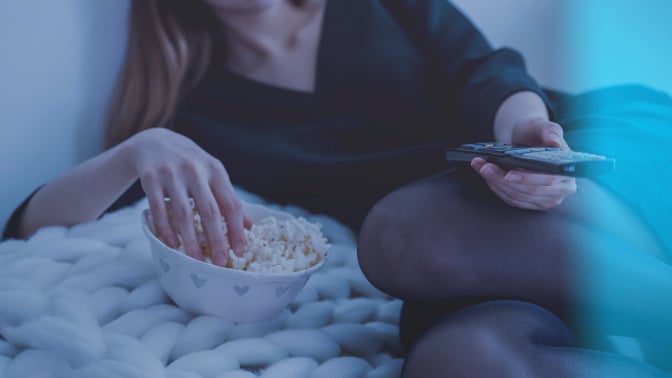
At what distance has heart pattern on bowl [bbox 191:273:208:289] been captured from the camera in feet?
1.83

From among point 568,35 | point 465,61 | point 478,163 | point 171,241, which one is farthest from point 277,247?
point 568,35

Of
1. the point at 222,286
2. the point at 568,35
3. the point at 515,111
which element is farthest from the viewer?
the point at 568,35

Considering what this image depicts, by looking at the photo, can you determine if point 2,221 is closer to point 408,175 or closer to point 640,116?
point 408,175

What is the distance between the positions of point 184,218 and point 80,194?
25 centimetres

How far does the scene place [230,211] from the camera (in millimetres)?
604

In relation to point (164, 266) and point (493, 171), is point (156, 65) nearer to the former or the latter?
point (164, 266)

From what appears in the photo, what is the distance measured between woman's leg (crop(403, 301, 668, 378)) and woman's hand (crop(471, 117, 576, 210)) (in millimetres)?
95

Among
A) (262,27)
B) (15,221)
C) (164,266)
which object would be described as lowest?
(15,221)

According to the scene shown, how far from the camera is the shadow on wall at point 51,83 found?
853mm

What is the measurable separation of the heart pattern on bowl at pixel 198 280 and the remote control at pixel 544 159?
0.91 ft

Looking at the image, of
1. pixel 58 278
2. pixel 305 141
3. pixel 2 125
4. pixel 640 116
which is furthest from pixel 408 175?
pixel 2 125

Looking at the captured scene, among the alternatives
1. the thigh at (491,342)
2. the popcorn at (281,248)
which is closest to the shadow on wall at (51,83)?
the popcorn at (281,248)

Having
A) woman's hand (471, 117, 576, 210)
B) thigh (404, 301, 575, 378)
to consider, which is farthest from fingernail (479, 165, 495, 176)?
thigh (404, 301, 575, 378)

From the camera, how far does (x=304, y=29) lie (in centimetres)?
102
